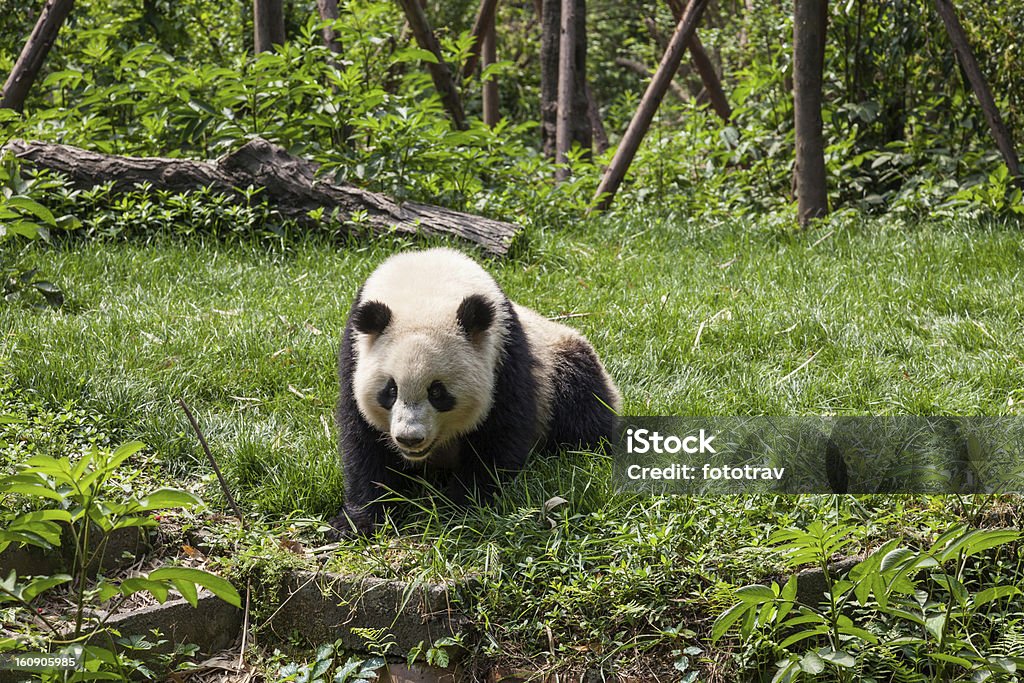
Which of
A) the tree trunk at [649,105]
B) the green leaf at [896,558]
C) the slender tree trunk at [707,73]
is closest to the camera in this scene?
the green leaf at [896,558]

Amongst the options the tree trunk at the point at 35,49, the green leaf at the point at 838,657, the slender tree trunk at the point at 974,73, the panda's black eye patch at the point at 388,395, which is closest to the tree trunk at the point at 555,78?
the slender tree trunk at the point at 974,73

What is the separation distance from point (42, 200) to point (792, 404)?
18.0 ft

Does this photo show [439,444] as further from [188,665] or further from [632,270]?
[632,270]

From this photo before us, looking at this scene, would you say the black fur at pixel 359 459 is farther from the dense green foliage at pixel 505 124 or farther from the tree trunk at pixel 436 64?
the tree trunk at pixel 436 64

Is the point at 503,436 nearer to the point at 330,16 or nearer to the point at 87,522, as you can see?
the point at 87,522

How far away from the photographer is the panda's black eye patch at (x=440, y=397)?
149 inches

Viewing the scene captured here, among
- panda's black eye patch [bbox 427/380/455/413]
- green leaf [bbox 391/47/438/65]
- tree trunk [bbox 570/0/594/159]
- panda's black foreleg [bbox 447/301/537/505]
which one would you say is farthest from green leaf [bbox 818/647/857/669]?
tree trunk [bbox 570/0/594/159]

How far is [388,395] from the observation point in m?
3.82

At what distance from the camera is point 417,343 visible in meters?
3.77

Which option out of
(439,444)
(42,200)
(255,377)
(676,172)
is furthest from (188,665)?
(676,172)

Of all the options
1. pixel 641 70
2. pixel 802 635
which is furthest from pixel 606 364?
pixel 641 70

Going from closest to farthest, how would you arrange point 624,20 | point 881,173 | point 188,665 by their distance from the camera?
point 188,665 → point 881,173 → point 624,20

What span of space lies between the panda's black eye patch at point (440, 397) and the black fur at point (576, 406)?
31.4 inches

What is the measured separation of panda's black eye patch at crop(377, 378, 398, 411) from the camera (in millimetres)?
3803
